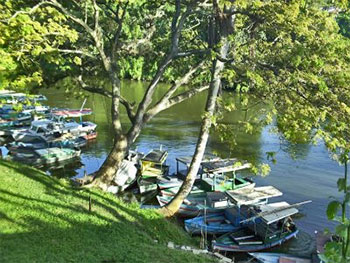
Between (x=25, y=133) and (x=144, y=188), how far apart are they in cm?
1150

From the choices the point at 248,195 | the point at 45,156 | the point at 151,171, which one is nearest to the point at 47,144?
the point at 45,156

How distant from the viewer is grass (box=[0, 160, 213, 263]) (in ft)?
26.5

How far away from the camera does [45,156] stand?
23141 millimetres

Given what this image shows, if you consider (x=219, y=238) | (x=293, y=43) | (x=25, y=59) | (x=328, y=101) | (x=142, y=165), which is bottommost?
(x=219, y=238)

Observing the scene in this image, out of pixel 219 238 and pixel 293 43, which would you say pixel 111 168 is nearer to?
pixel 219 238

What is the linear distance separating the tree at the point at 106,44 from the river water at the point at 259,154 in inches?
116

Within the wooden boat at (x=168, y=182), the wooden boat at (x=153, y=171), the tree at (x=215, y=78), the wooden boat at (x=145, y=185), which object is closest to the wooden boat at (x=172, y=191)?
the wooden boat at (x=168, y=182)

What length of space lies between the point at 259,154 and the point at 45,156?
13702 mm

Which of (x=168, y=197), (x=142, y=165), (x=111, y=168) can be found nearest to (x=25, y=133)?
(x=142, y=165)

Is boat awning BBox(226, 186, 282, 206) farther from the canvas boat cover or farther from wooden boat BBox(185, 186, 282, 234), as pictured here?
the canvas boat cover

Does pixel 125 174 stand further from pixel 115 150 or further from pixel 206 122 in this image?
pixel 206 122

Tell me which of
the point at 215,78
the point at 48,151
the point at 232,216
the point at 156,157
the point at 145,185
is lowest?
the point at 232,216

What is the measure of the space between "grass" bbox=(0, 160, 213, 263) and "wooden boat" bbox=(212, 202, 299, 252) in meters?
2.49

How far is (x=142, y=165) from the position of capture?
21156 mm
